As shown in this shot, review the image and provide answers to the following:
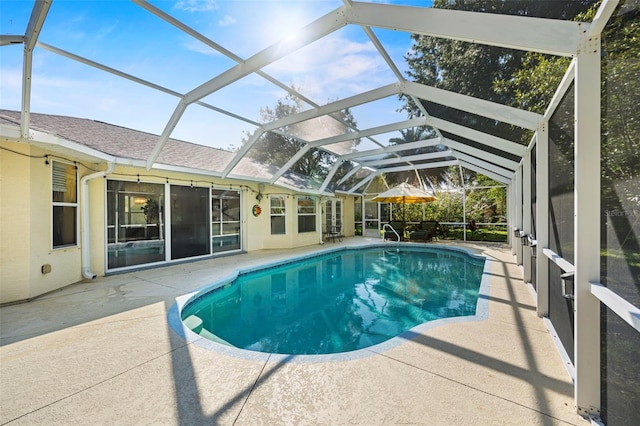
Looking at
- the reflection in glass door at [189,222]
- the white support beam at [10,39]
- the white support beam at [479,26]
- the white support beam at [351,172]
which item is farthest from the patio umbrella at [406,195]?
the white support beam at [10,39]

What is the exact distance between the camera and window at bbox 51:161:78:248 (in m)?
5.84

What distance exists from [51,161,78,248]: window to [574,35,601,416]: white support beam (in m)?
8.52

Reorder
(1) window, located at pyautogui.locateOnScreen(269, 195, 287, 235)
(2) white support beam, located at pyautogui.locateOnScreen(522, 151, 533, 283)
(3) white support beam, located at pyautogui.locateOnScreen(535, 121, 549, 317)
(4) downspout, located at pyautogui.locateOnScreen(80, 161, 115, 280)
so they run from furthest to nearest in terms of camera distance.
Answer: (1) window, located at pyautogui.locateOnScreen(269, 195, 287, 235) → (4) downspout, located at pyautogui.locateOnScreen(80, 161, 115, 280) → (2) white support beam, located at pyautogui.locateOnScreen(522, 151, 533, 283) → (3) white support beam, located at pyautogui.locateOnScreen(535, 121, 549, 317)

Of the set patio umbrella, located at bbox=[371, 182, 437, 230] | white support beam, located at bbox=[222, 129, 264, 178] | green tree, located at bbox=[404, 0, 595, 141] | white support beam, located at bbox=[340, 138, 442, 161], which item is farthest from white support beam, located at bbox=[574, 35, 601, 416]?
patio umbrella, located at bbox=[371, 182, 437, 230]

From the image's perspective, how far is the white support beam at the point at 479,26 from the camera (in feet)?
6.98

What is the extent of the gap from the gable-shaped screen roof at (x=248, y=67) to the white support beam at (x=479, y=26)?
0.4 inches

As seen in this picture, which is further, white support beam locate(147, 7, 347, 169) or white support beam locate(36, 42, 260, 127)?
white support beam locate(36, 42, 260, 127)

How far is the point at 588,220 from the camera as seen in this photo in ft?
6.38

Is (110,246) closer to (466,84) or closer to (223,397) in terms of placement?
(223,397)

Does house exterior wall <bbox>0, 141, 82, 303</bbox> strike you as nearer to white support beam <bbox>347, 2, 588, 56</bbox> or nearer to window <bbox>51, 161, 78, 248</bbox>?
window <bbox>51, 161, 78, 248</bbox>

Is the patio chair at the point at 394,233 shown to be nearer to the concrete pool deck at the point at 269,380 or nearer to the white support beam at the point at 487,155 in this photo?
the white support beam at the point at 487,155

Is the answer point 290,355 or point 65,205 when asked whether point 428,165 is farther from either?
point 65,205

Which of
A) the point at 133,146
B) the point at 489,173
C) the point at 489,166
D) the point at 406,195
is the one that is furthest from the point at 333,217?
the point at 133,146

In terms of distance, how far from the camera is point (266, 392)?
2398 mm
